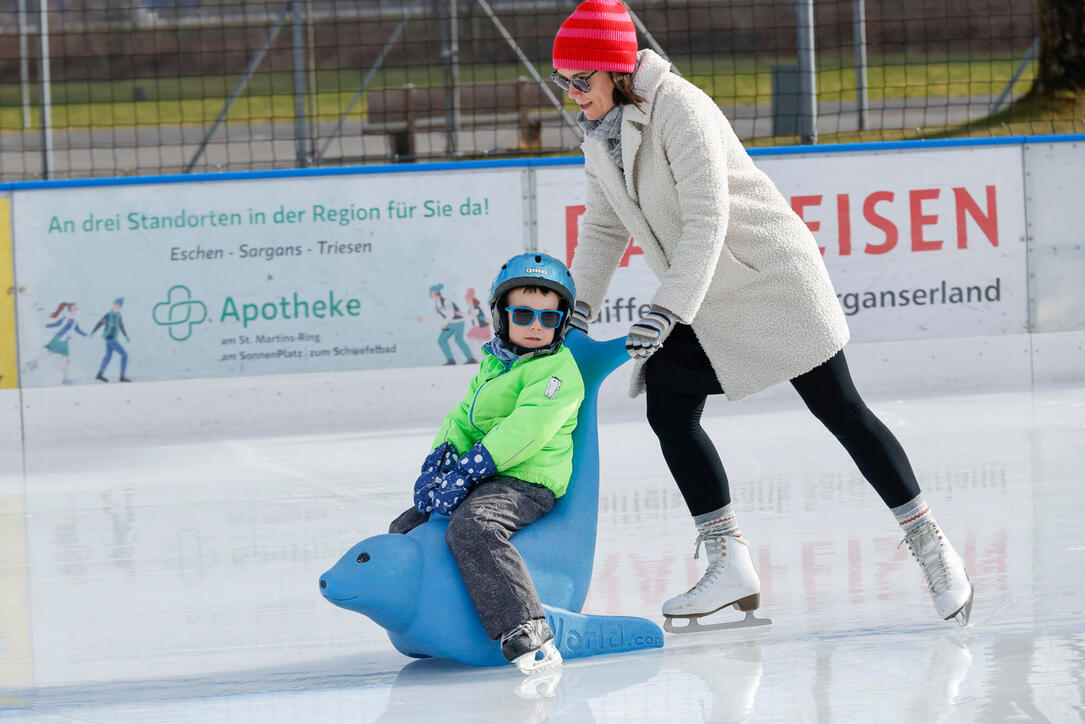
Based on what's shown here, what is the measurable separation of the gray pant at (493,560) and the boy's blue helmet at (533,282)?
0.33m

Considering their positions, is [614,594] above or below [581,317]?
below

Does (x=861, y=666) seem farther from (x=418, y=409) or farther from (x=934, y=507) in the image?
(x=418, y=409)

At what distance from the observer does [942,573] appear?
256cm

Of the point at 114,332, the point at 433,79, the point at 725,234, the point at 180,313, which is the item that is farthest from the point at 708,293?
the point at 433,79

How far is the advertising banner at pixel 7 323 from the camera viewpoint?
5.97 m

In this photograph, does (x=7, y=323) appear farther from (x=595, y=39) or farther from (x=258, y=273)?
(x=595, y=39)

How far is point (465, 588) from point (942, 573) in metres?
0.87

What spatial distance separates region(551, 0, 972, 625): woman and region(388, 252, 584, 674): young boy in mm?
180

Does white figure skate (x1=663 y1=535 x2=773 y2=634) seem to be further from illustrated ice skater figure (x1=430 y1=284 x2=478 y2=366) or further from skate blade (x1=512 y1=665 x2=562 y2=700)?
illustrated ice skater figure (x1=430 y1=284 x2=478 y2=366)

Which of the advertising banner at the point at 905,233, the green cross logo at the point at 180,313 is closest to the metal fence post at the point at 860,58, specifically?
the advertising banner at the point at 905,233

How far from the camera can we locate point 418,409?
6.10 metres

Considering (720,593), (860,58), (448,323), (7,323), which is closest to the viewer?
(720,593)

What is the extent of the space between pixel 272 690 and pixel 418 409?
12.2 ft

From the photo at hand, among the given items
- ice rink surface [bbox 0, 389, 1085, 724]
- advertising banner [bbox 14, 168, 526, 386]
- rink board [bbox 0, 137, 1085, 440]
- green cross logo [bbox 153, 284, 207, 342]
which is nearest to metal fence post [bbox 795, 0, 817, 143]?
rink board [bbox 0, 137, 1085, 440]
